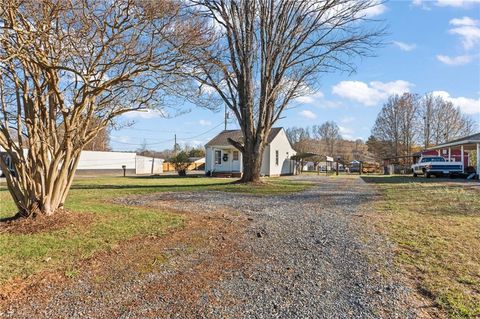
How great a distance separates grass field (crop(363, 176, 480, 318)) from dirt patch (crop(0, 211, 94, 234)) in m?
5.24

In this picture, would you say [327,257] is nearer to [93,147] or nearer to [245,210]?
[245,210]

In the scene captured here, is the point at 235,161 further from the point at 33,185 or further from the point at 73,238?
the point at 73,238

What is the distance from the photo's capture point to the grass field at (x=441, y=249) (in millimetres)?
3338

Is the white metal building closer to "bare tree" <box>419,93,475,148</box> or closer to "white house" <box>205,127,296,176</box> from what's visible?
"white house" <box>205,127,296,176</box>

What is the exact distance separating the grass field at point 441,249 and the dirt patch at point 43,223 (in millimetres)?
5237

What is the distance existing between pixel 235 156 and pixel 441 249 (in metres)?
25.4

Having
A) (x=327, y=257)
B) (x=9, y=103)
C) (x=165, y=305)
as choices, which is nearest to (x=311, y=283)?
(x=327, y=257)

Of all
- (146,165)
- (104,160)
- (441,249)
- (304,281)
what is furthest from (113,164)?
(304,281)

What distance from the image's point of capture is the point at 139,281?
146 inches

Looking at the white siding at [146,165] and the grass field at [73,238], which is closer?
the grass field at [73,238]

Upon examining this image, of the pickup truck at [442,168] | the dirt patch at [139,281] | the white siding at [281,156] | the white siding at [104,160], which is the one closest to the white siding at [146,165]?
the white siding at [104,160]

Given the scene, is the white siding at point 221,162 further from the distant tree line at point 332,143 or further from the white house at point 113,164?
the distant tree line at point 332,143

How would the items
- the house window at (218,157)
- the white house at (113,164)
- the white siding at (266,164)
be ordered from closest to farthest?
the white siding at (266,164), the house window at (218,157), the white house at (113,164)

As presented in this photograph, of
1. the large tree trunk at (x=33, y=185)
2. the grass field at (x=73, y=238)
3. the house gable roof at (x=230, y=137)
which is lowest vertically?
the grass field at (x=73, y=238)
